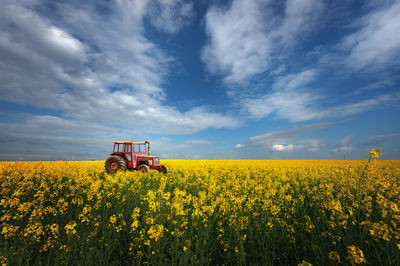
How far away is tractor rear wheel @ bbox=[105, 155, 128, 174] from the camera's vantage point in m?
13.1

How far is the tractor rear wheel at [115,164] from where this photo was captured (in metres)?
13.1

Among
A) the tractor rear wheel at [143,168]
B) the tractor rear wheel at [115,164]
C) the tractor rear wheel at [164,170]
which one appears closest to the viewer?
the tractor rear wheel at [143,168]

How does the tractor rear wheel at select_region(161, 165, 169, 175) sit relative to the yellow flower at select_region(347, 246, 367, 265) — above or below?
above

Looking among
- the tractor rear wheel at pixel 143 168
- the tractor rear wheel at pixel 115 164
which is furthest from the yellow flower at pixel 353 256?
the tractor rear wheel at pixel 115 164

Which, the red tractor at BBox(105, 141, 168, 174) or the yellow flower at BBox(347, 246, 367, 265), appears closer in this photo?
the yellow flower at BBox(347, 246, 367, 265)

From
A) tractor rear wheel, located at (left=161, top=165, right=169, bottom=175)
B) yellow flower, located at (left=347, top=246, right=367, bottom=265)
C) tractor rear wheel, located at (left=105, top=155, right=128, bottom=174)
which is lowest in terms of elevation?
yellow flower, located at (left=347, top=246, right=367, bottom=265)

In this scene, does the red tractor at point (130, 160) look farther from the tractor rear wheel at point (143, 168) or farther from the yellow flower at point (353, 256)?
the yellow flower at point (353, 256)

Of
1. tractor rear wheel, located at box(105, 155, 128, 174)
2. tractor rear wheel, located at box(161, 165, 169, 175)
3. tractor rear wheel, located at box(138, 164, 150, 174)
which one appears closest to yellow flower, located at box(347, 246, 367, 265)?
tractor rear wheel, located at box(138, 164, 150, 174)

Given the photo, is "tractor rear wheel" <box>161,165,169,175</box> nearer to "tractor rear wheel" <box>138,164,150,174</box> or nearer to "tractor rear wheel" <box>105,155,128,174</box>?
"tractor rear wheel" <box>138,164,150,174</box>

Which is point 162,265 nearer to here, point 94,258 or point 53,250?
point 94,258

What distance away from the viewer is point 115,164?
43.8 feet

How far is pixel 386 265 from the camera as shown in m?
2.82

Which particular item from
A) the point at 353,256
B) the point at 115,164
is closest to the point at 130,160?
the point at 115,164

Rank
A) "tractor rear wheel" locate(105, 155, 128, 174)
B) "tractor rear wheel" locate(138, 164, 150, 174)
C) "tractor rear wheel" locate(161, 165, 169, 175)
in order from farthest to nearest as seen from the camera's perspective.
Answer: "tractor rear wheel" locate(161, 165, 169, 175)
"tractor rear wheel" locate(105, 155, 128, 174)
"tractor rear wheel" locate(138, 164, 150, 174)
